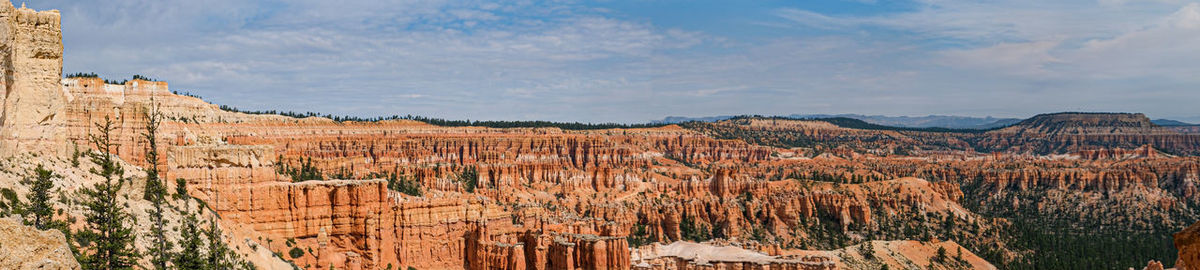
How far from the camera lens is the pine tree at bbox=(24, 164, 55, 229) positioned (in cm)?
2350

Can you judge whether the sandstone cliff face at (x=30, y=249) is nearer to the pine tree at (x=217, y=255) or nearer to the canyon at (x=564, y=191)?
the canyon at (x=564, y=191)

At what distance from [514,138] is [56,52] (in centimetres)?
10763

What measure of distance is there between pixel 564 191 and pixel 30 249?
108 metres

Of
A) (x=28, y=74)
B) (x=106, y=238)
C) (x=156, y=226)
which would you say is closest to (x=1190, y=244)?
(x=106, y=238)

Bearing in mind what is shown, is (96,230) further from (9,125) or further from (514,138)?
(514,138)

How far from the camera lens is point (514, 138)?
13725cm

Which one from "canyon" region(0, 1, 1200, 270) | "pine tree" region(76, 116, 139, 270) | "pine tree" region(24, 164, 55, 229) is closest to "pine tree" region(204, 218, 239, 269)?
"canyon" region(0, 1, 1200, 270)

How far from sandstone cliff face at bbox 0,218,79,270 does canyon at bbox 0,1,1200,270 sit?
0.09m

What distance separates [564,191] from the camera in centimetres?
12119

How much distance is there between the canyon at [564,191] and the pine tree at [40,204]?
3.68 ft

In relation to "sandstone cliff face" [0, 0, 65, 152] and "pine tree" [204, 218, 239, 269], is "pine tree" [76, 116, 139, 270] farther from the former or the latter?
"sandstone cliff face" [0, 0, 65, 152]

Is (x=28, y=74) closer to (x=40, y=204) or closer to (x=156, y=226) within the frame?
(x=156, y=226)

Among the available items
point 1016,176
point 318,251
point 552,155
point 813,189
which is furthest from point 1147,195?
point 318,251

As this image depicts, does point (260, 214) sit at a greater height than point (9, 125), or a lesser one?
lesser
